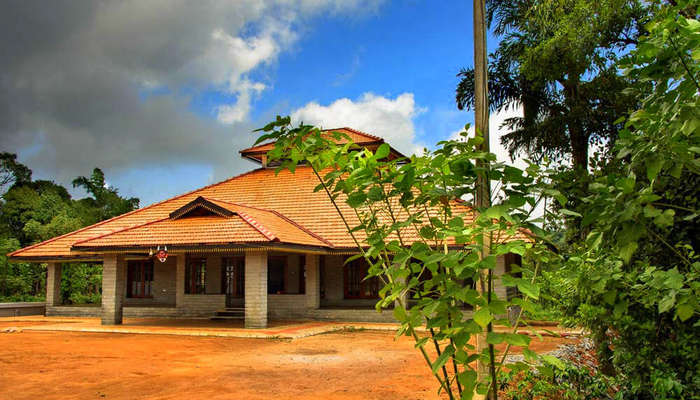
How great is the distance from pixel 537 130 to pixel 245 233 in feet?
42.8

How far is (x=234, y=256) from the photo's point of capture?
68.3 ft

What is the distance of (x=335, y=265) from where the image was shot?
20844 millimetres

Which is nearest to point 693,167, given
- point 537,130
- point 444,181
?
point 444,181

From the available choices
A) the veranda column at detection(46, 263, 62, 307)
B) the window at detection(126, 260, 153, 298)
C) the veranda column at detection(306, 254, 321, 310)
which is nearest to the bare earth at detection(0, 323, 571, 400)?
the veranda column at detection(306, 254, 321, 310)

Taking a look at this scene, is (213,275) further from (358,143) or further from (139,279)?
(358,143)

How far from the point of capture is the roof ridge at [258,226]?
52.5 ft

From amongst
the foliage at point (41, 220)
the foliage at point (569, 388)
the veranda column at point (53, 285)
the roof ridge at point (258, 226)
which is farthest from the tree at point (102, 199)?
the foliage at point (569, 388)

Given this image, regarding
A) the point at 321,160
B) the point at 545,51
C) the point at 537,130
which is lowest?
the point at 321,160

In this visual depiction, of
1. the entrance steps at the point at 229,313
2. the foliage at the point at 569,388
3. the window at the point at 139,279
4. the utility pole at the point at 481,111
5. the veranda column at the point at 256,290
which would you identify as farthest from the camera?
the window at the point at 139,279

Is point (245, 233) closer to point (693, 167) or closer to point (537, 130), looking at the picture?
point (537, 130)

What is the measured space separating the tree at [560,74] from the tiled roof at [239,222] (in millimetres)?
6183

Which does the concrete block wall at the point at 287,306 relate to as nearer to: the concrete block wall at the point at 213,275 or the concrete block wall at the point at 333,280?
the concrete block wall at the point at 333,280

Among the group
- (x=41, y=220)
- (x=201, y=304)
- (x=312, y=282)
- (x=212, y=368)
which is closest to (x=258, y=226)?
(x=312, y=282)

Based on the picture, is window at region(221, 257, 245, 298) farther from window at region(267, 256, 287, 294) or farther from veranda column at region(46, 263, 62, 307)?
veranda column at region(46, 263, 62, 307)
